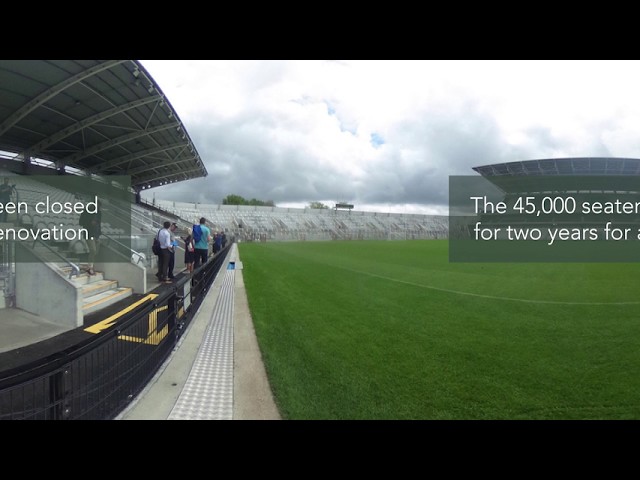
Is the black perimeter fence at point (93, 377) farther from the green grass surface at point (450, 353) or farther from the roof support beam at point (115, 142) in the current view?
the roof support beam at point (115, 142)

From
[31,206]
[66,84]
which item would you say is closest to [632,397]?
[66,84]

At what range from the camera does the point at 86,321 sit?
7.01 m

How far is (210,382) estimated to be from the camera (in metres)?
3.76

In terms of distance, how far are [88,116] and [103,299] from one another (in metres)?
10.7

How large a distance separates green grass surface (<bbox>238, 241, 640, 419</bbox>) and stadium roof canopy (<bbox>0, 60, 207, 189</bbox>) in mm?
9523

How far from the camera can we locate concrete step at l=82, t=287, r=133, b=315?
791cm

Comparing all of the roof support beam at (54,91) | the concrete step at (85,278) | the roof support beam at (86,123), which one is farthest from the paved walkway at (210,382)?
the roof support beam at (86,123)

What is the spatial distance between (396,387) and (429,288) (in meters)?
7.48

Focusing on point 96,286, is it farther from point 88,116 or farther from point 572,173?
point 572,173

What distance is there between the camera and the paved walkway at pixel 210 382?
3158mm

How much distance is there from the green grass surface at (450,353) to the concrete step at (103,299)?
3672 millimetres

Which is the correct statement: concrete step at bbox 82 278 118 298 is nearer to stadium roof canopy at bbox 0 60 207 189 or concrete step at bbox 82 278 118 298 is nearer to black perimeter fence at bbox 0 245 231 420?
black perimeter fence at bbox 0 245 231 420

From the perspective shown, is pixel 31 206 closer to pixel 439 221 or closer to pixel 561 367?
pixel 561 367

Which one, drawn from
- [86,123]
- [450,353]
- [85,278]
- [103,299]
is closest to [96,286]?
[85,278]
